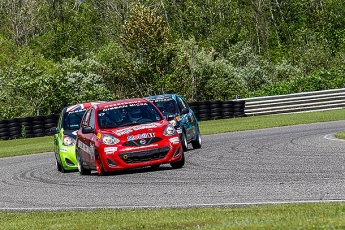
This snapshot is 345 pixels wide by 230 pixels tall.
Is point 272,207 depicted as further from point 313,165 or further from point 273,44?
point 273,44

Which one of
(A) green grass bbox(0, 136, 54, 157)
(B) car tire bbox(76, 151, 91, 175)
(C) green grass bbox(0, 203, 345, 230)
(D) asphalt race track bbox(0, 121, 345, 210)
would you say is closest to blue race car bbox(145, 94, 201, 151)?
(D) asphalt race track bbox(0, 121, 345, 210)

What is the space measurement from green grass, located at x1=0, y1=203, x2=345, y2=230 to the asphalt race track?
2.29ft

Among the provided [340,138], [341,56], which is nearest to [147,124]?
[340,138]

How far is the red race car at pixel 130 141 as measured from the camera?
1584 centimetres

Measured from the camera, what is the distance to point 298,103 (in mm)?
39562

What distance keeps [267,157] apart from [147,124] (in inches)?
97.7

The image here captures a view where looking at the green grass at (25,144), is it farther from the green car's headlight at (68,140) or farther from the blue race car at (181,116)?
the green car's headlight at (68,140)

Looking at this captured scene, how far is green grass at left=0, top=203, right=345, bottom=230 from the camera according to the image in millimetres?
7953

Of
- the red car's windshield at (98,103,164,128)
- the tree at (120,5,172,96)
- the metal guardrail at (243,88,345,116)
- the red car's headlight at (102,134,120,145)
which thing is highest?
the red car's windshield at (98,103,164,128)

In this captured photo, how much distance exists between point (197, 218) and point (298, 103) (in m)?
31.0

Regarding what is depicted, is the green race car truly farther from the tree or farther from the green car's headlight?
the tree

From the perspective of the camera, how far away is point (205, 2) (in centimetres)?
8712

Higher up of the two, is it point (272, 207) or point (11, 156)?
point (272, 207)

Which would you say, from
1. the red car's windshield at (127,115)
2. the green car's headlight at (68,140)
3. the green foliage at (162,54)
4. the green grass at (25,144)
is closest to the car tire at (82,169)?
the red car's windshield at (127,115)
